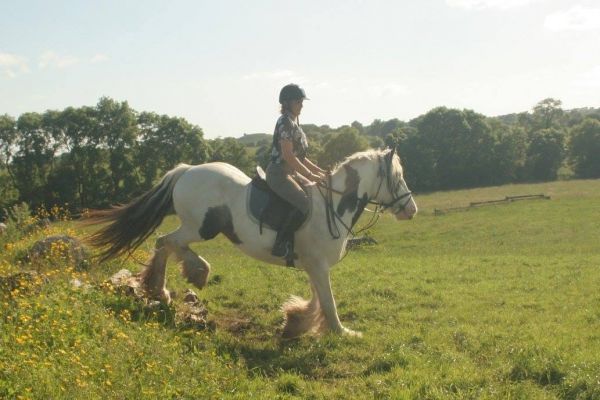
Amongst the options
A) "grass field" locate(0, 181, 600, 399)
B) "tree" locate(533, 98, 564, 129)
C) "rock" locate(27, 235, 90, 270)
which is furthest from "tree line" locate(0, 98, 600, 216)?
"tree" locate(533, 98, 564, 129)

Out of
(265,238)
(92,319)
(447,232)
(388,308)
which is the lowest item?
(447,232)

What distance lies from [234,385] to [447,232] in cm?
3149

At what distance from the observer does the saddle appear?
8.26 m

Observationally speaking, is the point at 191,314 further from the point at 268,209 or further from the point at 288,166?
the point at 288,166

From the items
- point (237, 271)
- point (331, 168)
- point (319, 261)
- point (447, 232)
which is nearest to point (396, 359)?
point (319, 261)

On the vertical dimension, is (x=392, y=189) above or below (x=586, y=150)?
below

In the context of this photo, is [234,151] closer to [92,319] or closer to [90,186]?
[90,186]

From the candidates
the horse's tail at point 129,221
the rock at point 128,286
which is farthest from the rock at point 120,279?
the horse's tail at point 129,221

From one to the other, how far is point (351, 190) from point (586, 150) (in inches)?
3438

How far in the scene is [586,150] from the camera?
276 feet

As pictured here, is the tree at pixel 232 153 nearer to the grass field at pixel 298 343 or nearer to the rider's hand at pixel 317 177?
the grass field at pixel 298 343

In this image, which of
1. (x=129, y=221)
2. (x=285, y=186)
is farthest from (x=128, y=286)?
(x=285, y=186)

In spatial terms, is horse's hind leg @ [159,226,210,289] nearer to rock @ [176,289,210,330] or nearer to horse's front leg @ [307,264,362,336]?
rock @ [176,289,210,330]

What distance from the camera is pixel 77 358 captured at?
544 centimetres
